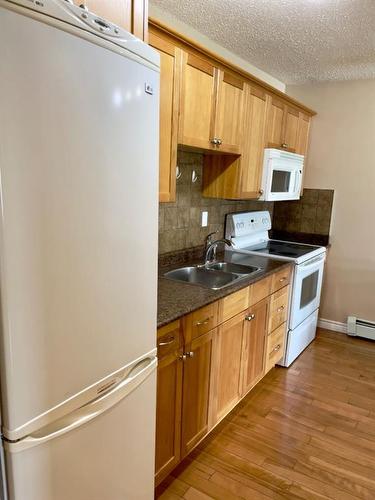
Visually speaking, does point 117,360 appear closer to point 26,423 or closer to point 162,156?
point 26,423

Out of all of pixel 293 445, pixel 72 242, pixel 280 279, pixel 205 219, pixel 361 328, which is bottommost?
pixel 293 445

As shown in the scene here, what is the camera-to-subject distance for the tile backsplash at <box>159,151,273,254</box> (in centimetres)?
242

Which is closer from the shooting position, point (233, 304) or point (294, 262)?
point (233, 304)

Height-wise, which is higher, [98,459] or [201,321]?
[201,321]

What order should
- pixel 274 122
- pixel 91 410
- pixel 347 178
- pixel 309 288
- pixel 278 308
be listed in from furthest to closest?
pixel 347 178
pixel 309 288
pixel 274 122
pixel 278 308
pixel 91 410

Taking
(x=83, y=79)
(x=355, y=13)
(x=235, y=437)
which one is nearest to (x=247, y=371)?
(x=235, y=437)

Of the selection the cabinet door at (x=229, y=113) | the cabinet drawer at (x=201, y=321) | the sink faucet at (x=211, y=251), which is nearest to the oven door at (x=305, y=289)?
the sink faucet at (x=211, y=251)

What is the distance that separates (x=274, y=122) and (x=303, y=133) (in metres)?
0.76

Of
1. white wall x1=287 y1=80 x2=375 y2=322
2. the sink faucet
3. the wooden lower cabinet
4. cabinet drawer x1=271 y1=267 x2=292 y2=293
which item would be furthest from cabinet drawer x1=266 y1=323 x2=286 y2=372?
white wall x1=287 y1=80 x2=375 y2=322

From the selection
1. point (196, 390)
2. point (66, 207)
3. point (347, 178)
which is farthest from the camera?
point (347, 178)

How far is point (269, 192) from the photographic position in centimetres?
291

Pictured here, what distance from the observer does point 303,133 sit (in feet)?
11.6

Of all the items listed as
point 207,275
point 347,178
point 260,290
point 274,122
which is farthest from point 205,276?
point 347,178

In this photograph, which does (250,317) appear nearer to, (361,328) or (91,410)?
(91,410)
